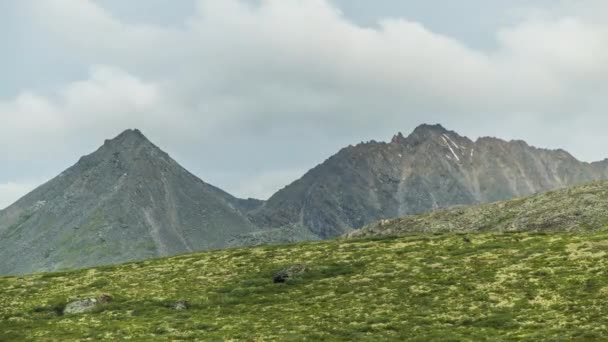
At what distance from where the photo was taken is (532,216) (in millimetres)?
109875

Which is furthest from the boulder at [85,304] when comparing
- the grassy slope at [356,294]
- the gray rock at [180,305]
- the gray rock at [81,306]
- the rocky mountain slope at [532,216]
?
the rocky mountain slope at [532,216]

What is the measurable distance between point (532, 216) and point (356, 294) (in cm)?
→ 6053

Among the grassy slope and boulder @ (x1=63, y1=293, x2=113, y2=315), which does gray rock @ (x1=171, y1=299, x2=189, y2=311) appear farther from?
boulder @ (x1=63, y1=293, x2=113, y2=315)

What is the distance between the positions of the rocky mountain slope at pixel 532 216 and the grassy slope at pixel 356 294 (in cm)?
2494

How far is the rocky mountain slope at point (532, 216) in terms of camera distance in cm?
10050

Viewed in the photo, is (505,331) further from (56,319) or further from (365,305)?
(56,319)

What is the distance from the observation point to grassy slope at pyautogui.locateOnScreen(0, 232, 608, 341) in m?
47.8

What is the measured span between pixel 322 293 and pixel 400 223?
7452 cm

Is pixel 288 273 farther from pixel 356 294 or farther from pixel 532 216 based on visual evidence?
pixel 532 216

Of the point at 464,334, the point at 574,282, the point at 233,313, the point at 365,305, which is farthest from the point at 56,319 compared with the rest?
the point at 574,282

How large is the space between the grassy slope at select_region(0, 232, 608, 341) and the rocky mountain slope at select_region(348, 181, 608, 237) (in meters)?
24.9

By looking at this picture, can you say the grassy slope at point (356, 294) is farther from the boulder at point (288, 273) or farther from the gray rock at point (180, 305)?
the boulder at point (288, 273)

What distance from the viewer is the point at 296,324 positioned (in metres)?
52.2

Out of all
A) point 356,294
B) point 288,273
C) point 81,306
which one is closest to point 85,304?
point 81,306
